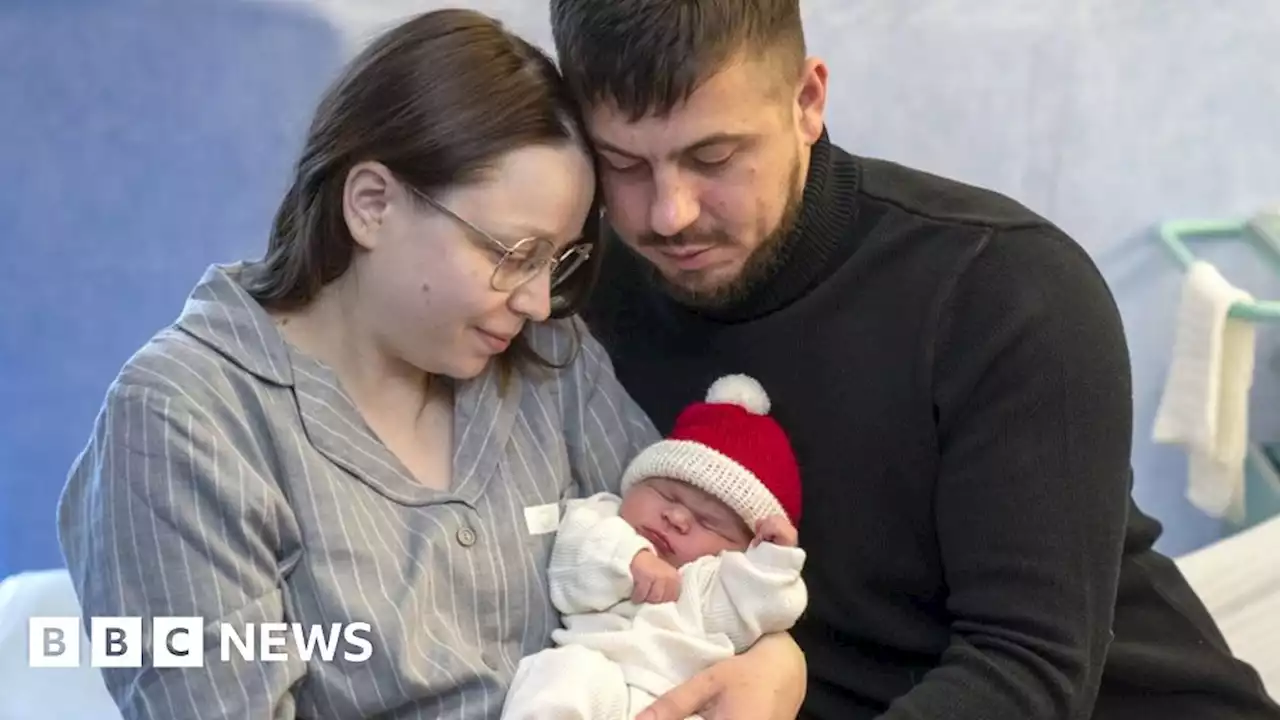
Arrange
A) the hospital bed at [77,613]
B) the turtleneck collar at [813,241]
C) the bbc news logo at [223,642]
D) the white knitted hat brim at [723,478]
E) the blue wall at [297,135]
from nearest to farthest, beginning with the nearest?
1. the bbc news logo at [223,642]
2. the white knitted hat brim at [723,478]
3. the turtleneck collar at [813,241]
4. the hospital bed at [77,613]
5. the blue wall at [297,135]

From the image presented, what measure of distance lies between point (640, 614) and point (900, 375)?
38 cm

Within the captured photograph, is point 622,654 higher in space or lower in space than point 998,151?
lower

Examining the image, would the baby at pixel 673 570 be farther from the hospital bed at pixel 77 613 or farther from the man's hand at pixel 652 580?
the hospital bed at pixel 77 613

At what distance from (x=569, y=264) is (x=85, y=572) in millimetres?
583

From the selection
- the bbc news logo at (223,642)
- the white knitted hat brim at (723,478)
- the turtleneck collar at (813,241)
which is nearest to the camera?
the bbc news logo at (223,642)

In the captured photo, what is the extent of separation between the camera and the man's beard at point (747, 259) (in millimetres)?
1384

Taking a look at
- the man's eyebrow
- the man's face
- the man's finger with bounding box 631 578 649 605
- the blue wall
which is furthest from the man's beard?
the blue wall

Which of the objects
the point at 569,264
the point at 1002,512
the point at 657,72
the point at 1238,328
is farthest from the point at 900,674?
the point at 1238,328

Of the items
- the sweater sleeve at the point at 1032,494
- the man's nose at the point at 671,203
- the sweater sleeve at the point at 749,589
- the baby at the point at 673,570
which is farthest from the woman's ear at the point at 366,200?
the sweater sleeve at the point at 1032,494

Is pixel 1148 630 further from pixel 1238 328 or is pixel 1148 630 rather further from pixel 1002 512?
pixel 1238 328

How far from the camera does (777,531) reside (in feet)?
4.25

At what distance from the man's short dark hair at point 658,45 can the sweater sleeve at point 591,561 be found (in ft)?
1.42

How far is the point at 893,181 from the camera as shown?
150cm

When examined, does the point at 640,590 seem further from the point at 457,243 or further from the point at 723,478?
the point at 457,243
